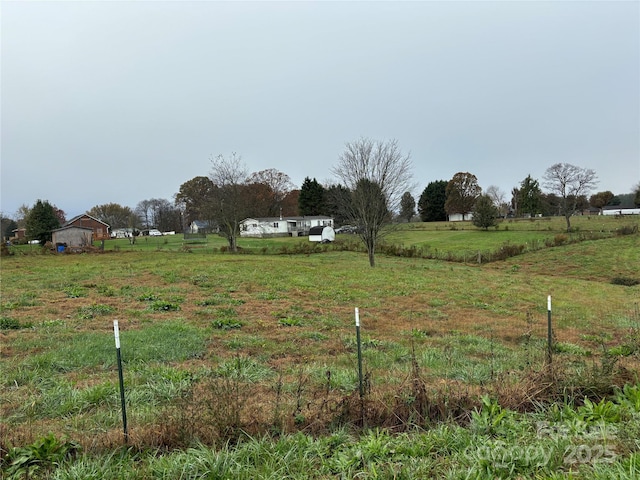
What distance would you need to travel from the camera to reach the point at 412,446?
9.39 ft

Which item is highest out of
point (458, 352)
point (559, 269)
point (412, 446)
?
point (412, 446)

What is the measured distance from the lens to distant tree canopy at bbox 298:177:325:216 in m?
72.9

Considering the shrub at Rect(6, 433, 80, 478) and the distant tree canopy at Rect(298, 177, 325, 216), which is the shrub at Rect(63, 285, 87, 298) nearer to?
the shrub at Rect(6, 433, 80, 478)

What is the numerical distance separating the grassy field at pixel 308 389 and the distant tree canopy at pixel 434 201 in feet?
230

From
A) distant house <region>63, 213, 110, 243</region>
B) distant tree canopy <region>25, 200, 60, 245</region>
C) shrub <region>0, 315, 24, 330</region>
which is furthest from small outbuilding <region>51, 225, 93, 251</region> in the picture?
shrub <region>0, 315, 24, 330</region>

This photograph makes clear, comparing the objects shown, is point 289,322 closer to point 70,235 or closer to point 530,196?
point 70,235

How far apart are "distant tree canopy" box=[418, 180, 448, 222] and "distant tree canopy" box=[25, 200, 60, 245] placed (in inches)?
2582

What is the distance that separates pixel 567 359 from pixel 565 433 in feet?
9.16

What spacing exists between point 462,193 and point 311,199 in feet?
101

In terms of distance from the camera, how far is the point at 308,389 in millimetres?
4188

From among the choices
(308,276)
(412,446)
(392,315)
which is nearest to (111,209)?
(308,276)

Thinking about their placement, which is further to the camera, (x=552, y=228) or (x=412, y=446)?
(x=552, y=228)

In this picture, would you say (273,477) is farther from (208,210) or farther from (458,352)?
(208,210)

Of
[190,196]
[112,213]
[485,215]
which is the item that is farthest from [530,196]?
[112,213]
